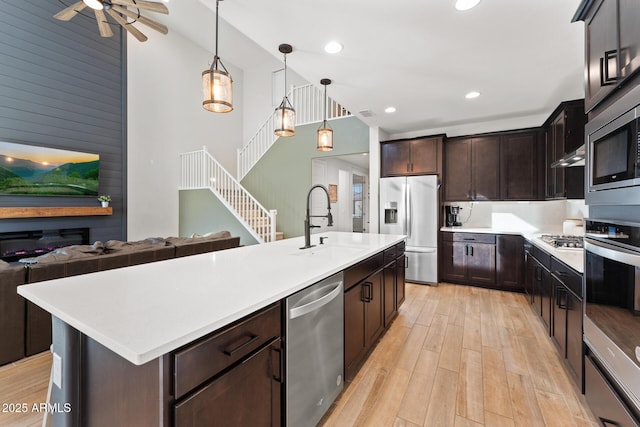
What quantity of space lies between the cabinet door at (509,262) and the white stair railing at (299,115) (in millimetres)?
3511

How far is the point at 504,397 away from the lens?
1.81 m

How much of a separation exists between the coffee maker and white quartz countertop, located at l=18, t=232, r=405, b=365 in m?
3.51

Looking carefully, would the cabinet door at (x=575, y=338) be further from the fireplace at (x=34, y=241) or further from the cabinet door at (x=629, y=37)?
the fireplace at (x=34, y=241)

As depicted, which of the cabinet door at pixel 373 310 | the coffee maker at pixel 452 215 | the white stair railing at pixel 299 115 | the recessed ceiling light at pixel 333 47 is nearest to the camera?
the cabinet door at pixel 373 310

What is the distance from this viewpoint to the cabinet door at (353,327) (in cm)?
177

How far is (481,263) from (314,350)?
3.68 meters

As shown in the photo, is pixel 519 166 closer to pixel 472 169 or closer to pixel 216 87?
pixel 472 169

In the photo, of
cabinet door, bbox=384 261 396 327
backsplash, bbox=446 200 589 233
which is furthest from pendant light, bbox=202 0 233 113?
backsplash, bbox=446 200 589 233

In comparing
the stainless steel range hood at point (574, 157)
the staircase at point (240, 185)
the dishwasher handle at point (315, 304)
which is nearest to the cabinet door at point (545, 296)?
the stainless steel range hood at point (574, 157)

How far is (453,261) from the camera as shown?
4336 mm

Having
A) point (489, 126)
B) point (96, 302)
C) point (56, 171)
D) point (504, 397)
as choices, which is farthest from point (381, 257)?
point (56, 171)

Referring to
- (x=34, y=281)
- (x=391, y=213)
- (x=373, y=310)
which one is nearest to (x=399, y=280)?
(x=373, y=310)

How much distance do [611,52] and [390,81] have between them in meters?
Result: 1.94

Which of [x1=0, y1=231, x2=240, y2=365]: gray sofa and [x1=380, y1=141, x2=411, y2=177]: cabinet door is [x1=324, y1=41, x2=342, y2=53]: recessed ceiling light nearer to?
[x1=380, y1=141, x2=411, y2=177]: cabinet door
